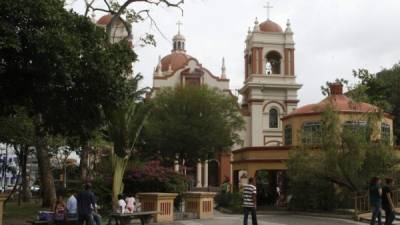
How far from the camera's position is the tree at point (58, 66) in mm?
14070

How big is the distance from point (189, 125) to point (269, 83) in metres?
15.5

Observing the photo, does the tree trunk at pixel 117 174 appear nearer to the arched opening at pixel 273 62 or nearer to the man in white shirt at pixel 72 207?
the man in white shirt at pixel 72 207

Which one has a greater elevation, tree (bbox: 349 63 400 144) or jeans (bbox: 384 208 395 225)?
tree (bbox: 349 63 400 144)

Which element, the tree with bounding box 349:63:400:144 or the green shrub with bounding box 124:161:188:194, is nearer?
the green shrub with bounding box 124:161:188:194

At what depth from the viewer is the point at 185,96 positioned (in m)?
50.9

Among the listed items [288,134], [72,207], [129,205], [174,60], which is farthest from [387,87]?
[72,207]

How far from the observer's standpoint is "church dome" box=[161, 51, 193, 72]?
67381mm

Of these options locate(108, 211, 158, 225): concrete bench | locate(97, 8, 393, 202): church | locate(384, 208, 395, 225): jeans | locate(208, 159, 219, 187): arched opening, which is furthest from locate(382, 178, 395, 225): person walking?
locate(208, 159, 219, 187): arched opening

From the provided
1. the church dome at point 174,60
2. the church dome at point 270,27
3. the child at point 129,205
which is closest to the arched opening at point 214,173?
the church dome at point 174,60

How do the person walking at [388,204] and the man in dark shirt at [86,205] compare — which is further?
the person walking at [388,204]

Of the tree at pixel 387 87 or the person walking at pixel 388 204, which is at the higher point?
the tree at pixel 387 87

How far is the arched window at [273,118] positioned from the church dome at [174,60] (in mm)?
10851

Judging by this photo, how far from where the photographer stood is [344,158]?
2377cm

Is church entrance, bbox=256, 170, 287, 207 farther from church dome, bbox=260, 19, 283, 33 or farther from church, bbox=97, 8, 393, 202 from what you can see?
church dome, bbox=260, 19, 283, 33
